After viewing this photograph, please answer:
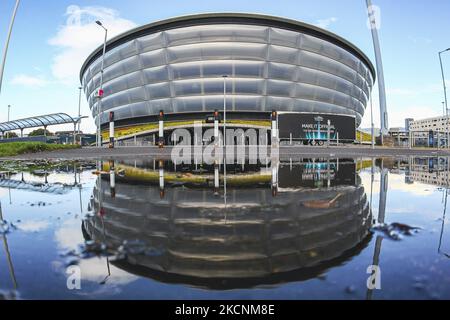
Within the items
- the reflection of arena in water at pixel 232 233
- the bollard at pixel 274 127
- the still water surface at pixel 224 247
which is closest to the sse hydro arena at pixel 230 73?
the bollard at pixel 274 127

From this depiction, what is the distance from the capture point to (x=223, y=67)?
135 ft

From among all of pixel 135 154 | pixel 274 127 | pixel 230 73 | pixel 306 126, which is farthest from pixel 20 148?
pixel 306 126

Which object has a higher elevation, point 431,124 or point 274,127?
point 431,124

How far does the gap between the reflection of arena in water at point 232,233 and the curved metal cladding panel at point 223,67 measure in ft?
126

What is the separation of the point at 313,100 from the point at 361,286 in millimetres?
47790

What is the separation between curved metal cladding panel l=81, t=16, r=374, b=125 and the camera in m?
41.1

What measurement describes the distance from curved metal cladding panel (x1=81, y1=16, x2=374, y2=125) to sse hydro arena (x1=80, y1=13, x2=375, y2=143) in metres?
0.15

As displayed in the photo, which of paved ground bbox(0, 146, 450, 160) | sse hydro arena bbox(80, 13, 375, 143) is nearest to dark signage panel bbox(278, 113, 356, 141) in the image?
sse hydro arena bbox(80, 13, 375, 143)

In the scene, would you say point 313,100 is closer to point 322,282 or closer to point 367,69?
point 367,69

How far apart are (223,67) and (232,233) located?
134 feet

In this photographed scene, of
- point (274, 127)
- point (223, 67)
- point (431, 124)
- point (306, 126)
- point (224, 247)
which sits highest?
point (431, 124)

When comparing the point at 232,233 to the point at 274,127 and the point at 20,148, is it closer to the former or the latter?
the point at 20,148

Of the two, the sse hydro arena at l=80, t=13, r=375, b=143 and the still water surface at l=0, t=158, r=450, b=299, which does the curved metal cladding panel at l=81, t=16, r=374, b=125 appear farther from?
the still water surface at l=0, t=158, r=450, b=299
